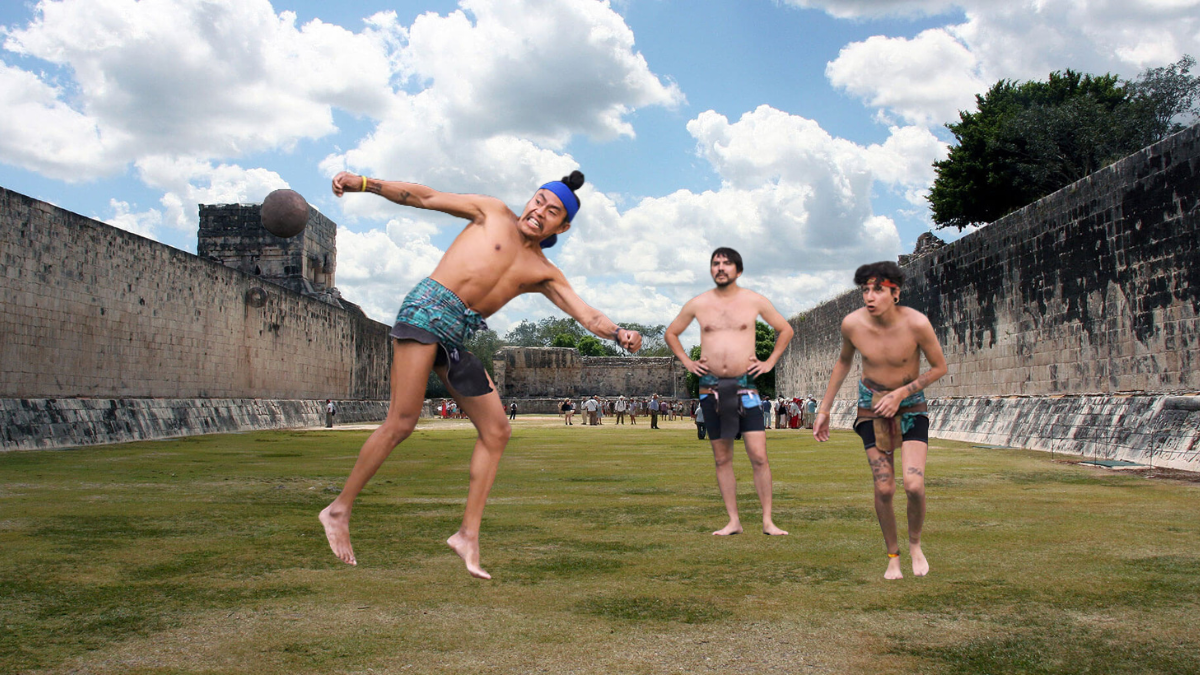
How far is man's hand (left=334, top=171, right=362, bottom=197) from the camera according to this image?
366 cm

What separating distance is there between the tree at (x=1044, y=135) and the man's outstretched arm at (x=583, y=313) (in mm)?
27519

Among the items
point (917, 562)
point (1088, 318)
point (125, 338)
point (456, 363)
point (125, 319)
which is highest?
point (125, 319)

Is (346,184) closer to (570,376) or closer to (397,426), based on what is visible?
(397,426)

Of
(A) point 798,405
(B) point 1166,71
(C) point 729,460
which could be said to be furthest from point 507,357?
(C) point 729,460

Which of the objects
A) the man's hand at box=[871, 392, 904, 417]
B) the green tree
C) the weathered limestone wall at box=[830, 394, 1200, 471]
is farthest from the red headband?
the green tree

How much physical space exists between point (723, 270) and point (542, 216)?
106 centimetres

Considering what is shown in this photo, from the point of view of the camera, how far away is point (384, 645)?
9.12 feet

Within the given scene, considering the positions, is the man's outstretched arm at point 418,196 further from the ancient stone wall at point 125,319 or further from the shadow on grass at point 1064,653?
the ancient stone wall at point 125,319

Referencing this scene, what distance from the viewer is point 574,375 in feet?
183

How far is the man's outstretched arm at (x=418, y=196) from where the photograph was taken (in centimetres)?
368

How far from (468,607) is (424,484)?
15.2ft

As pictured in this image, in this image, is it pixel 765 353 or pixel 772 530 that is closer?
pixel 772 530

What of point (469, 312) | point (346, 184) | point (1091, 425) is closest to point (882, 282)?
point (469, 312)

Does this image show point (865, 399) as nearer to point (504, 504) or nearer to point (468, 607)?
point (468, 607)
